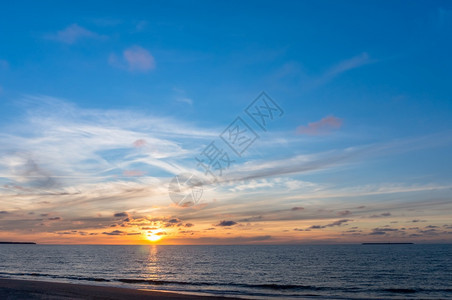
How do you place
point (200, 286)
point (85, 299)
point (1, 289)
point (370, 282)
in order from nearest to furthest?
point (85, 299) < point (1, 289) < point (200, 286) < point (370, 282)

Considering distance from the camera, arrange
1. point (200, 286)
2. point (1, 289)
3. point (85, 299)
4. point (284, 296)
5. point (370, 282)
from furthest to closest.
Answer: point (370, 282) < point (200, 286) < point (284, 296) < point (1, 289) < point (85, 299)

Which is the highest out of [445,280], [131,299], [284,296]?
[131,299]

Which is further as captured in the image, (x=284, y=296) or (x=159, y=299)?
(x=284, y=296)

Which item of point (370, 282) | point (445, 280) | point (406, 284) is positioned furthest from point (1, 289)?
point (445, 280)

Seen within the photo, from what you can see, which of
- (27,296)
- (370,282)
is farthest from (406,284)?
(27,296)

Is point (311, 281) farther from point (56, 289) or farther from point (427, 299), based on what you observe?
Result: point (56, 289)

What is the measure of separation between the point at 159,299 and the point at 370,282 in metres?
37.2

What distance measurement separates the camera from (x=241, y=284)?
54312 mm

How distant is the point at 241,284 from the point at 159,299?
22679mm

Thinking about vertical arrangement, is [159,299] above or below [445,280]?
above

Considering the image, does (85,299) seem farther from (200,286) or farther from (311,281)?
(311,281)

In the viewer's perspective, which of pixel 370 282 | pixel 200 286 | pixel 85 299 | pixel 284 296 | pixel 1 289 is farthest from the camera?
pixel 370 282

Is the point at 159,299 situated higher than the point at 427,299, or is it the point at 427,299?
the point at 159,299

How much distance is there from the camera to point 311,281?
57.3 m
